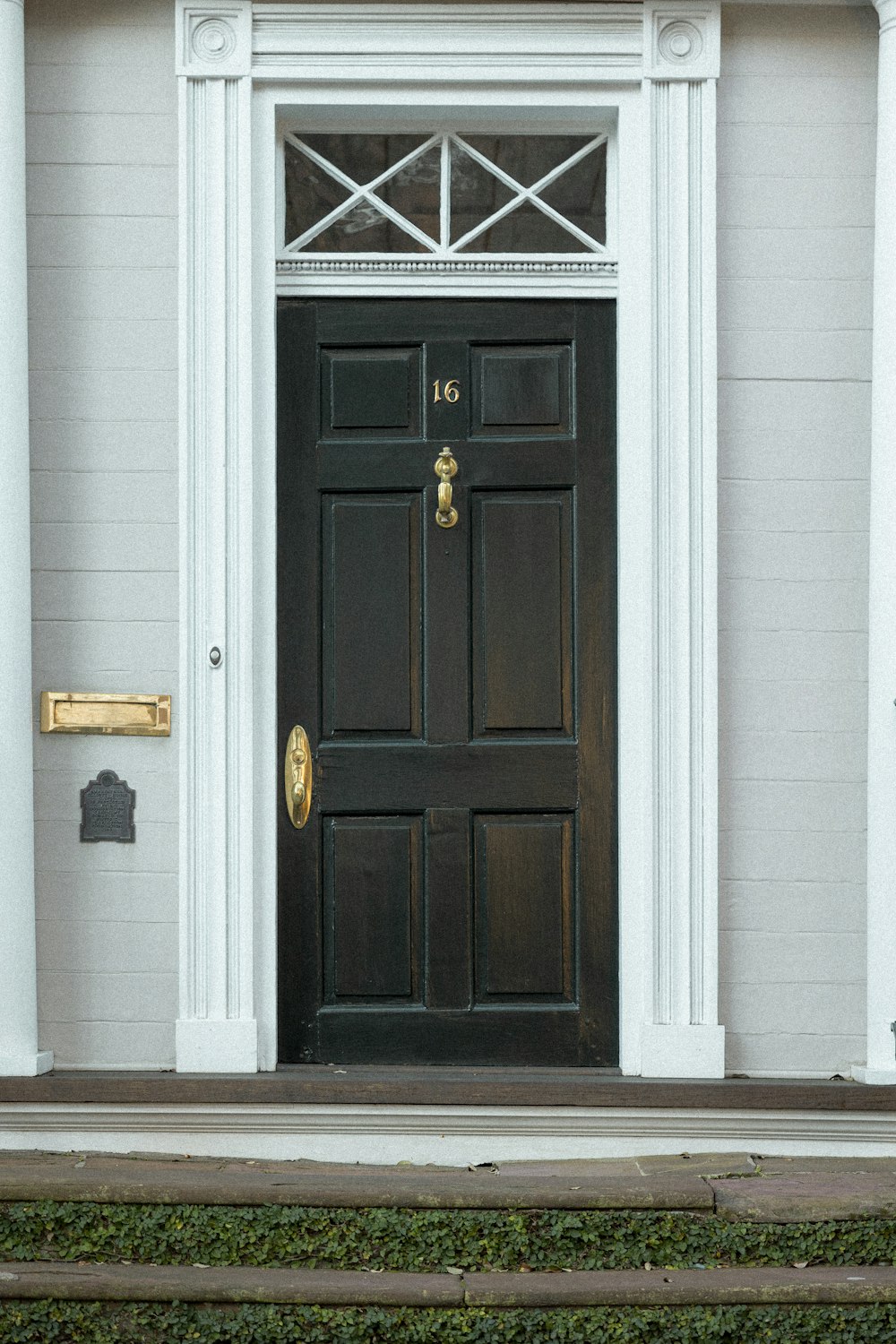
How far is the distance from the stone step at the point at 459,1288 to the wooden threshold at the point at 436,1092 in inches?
19.6

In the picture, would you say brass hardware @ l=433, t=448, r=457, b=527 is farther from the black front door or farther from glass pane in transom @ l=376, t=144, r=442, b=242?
glass pane in transom @ l=376, t=144, r=442, b=242

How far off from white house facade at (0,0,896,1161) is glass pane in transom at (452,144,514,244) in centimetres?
2

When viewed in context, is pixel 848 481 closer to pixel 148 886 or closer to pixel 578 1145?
pixel 578 1145

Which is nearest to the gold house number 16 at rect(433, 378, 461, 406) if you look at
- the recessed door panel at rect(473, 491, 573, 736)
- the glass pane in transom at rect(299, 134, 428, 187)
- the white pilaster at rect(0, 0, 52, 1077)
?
the recessed door panel at rect(473, 491, 573, 736)

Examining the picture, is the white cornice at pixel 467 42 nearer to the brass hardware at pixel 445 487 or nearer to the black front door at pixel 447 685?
the black front door at pixel 447 685

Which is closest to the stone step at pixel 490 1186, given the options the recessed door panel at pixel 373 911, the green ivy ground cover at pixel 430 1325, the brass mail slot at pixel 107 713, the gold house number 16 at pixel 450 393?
the green ivy ground cover at pixel 430 1325

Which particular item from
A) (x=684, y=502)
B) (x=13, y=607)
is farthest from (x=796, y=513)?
(x=13, y=607)

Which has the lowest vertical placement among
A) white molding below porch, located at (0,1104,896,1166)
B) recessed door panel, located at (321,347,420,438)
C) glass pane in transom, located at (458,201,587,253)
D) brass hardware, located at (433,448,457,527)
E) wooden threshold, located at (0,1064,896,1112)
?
white molding below porch, located at (0,1104,896,1166)

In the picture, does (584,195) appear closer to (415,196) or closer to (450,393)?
(415,196)

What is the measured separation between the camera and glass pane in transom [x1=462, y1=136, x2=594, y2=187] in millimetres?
4258

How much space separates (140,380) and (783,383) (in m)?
2.03

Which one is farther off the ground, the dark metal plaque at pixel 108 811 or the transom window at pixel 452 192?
the transom window at pixel 452 192

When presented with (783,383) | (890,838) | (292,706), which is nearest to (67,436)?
(292,706)

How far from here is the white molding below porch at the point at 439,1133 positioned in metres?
→ 3.96
